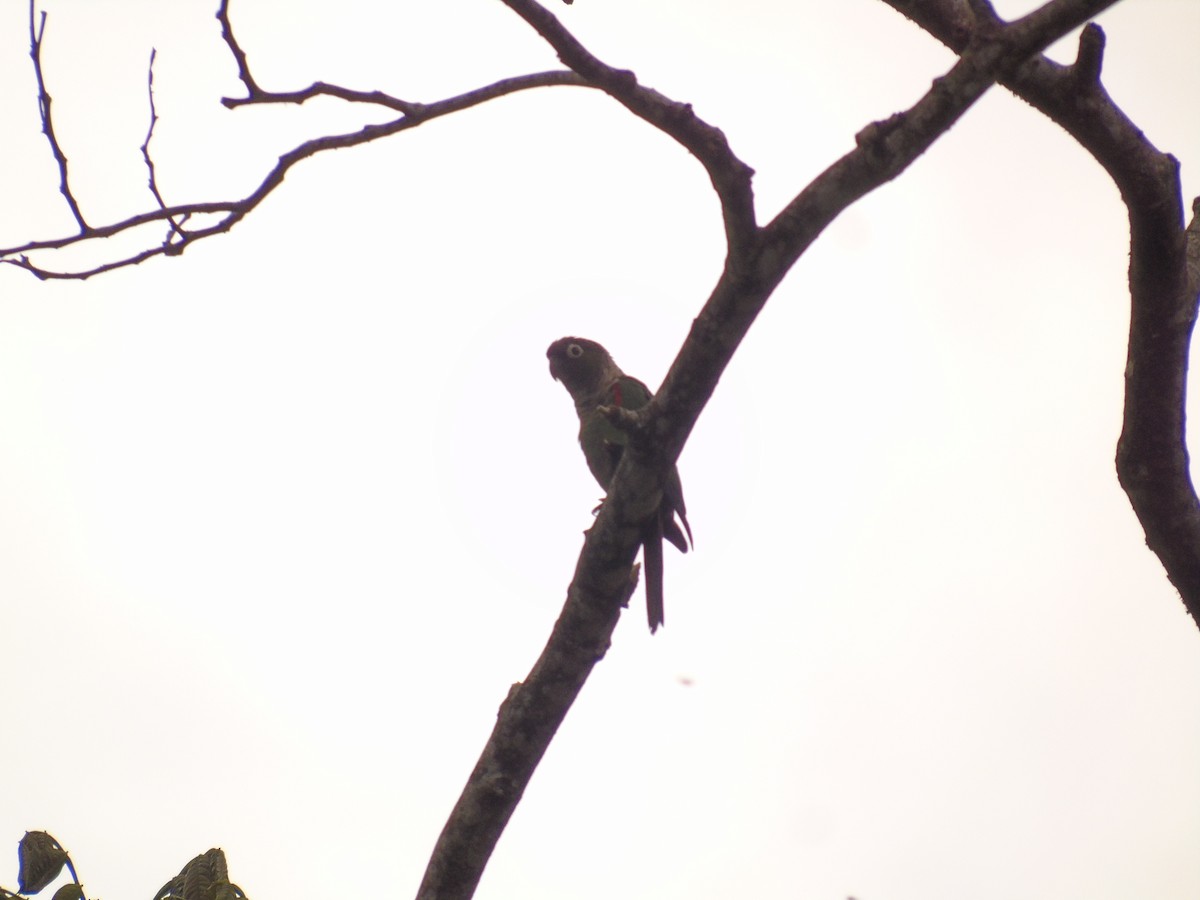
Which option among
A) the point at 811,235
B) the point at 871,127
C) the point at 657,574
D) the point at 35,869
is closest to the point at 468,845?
the point at 35,869

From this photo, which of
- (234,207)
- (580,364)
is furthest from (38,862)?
(580,364)

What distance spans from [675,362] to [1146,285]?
1772 millimetres

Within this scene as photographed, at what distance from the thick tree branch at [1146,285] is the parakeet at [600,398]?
2.46m

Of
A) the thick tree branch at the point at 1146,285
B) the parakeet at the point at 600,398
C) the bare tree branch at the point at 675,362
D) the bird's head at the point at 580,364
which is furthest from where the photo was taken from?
the bird's head at the point at 580,364

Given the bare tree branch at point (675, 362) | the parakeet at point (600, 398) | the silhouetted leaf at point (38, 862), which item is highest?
the parakeet at point (600, 398)

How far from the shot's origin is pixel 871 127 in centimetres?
314

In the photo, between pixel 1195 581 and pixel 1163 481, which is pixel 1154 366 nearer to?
pixel 1163 481

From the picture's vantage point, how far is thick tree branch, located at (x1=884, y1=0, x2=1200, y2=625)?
11.7 feet

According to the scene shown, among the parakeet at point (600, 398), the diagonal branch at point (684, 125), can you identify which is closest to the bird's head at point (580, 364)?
the parakeet at point (600, 398)

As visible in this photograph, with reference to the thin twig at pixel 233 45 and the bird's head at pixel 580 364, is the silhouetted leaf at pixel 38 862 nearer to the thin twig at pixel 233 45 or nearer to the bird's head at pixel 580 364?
the thin twig at pixel 233 45

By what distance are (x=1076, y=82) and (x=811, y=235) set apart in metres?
1.13

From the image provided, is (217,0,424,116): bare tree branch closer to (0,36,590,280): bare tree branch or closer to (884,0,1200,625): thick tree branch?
(0,36,590,280): bare tree branch

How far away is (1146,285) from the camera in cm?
377

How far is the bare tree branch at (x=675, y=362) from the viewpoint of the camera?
3.12 metres
